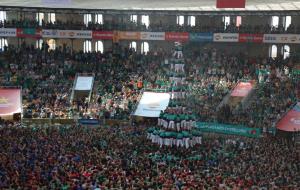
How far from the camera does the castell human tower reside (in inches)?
1377

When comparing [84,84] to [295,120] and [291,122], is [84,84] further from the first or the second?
[295,120]

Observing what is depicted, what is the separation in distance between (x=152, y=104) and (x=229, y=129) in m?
8.31

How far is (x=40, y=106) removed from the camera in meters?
44.9

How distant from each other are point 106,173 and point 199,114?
1488 cm

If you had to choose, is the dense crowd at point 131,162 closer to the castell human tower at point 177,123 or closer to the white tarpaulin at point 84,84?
the castell human tower at point 177,123

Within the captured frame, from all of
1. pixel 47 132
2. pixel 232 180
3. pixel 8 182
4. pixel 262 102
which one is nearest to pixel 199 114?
pixel 262 102

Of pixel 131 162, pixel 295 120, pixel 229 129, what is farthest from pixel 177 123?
pixel 295 120

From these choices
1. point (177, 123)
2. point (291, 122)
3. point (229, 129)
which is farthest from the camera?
point (229, 129)

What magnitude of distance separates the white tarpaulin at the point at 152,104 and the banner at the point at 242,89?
5580 mm

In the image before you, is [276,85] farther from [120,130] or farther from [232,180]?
[232,180]

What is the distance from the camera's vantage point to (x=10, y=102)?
44469mm

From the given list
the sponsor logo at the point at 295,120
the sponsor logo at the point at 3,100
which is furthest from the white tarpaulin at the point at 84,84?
the sponsor logo at the point at 295,120

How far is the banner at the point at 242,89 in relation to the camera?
44531 mm

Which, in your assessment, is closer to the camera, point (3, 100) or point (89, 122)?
point (89, 122)
